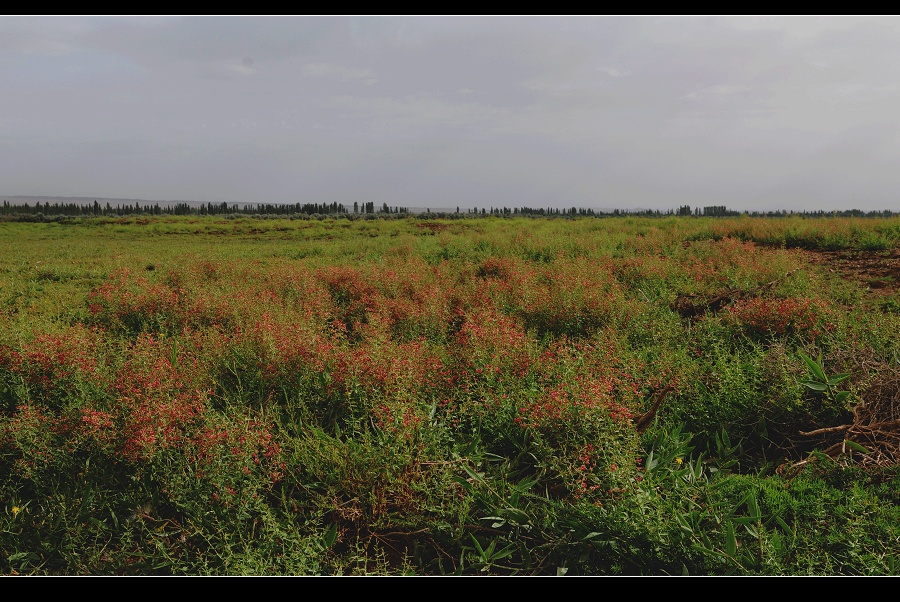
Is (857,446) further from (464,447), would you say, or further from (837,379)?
(464,447)

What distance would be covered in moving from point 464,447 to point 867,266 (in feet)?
31.9

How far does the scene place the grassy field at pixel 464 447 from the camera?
8.89 feet

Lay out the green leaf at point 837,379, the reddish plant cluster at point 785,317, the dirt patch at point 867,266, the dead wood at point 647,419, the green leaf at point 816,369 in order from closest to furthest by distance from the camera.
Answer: the dead wood at point 647,419 → the green leaf at point 837,379 → the green leaf at point 816,369 → the reddish plant cluster at point 785,317 → the dirt patch at point 867,266

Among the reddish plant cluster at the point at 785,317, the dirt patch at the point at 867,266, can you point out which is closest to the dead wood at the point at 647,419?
the reddish plant cluster at the point at 785,317

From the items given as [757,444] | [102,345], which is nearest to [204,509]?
[102,345]

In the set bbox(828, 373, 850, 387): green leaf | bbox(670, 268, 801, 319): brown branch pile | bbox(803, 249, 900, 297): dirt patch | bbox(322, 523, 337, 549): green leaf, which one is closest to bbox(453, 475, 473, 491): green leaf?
bbox(322, 523, 337, 549): green leaf

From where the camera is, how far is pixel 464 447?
343 centimetres

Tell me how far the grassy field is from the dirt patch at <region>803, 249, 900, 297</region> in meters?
2.58

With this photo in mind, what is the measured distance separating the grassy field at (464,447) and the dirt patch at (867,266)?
2.58m

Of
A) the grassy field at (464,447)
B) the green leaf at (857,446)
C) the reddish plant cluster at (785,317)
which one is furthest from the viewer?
the reddish plant cluster at (785,317)

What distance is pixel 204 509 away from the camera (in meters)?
2.90

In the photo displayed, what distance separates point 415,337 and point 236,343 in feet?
6.03

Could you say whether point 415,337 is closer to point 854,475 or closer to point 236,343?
point 236,343

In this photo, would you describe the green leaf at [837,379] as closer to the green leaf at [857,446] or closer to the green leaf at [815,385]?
the green leaf at [815,385]
